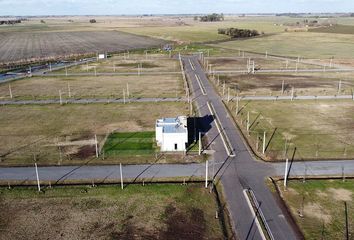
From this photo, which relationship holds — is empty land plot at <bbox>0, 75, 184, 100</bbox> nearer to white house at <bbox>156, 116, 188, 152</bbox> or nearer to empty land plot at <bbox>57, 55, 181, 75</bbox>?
empty land plot at <bbox>57, 55, 181, 75</bbox>

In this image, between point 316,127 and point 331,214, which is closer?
point 331,214

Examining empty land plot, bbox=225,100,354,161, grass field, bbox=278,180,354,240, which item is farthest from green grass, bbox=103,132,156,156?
grass field, bbox=278,180,354,240

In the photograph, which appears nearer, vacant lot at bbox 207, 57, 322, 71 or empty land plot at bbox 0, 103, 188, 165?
empty land plot at bbox 0, 103, 188, 165

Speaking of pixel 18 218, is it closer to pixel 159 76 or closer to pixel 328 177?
pixel 328 177

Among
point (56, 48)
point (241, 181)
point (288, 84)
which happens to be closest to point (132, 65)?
point (288, 84)

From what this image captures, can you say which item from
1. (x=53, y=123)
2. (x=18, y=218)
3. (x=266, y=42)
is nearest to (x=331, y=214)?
(x=18, y=218)

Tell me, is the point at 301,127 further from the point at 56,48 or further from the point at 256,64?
the point at 56,48

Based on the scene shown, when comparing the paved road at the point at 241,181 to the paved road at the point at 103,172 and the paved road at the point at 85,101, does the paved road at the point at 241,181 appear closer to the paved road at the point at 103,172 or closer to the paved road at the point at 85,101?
the paved road at the point at 103,172
